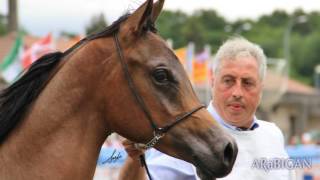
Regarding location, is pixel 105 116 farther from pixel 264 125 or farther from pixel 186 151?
pixel 264 125

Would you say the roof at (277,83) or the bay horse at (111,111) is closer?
the bay horse at (111,111)

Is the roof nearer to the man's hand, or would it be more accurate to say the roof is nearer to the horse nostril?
the man's hand

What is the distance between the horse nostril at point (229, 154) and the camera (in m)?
2.85

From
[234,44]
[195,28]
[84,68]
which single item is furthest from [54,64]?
[195,28]

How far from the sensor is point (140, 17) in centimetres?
293

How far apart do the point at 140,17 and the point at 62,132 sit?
2.10 feet

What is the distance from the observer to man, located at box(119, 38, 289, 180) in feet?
11.5

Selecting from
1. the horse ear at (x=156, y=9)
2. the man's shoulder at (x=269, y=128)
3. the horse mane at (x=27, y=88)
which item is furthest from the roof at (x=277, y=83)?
the horse mane at (x=27, y=88)

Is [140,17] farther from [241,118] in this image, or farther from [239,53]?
[241,118]

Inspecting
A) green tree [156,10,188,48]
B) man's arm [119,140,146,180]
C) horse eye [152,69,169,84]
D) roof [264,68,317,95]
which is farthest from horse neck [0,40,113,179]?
green tree [156,10,188,48]

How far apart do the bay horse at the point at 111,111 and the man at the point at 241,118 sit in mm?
576

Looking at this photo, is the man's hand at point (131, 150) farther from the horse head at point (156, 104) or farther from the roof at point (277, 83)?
the roof at point (277, 83)

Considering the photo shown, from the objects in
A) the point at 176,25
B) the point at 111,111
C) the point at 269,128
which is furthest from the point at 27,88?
the point at 176,25

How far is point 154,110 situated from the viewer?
291cm
